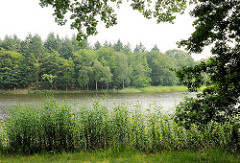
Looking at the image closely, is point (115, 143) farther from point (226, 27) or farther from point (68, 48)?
point (68, 48)

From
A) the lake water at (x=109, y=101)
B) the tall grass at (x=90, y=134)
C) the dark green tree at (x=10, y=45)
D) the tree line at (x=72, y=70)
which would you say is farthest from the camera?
the dark green tree at (x=10, y=45)

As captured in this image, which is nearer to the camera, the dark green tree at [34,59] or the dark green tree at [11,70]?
the dark green tree at [11,70]

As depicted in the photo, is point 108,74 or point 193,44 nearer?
point 193,44

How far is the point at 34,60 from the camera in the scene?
51.7m

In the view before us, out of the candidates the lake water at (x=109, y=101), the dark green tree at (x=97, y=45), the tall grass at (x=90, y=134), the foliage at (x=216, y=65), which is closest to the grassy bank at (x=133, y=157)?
the tall grass at (x=90, y=134)

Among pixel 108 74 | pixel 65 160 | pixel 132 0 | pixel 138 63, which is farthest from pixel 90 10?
pixel 138 63

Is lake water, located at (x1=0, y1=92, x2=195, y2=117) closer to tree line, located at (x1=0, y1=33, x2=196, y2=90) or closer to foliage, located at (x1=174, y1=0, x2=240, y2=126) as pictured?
foliage, located at (x1=174, y1=0, x2=240, y2=126)

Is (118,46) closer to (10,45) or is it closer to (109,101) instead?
(10,45)

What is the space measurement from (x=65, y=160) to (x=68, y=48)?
204 feet

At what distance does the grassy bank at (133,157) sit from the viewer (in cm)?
467

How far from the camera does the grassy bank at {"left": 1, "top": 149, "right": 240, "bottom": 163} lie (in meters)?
4.67

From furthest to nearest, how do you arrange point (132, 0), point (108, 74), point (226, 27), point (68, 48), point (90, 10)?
point (68, 48) → point (108, 74) → point (132, 0) → point (90, 10) → point (226, 27)

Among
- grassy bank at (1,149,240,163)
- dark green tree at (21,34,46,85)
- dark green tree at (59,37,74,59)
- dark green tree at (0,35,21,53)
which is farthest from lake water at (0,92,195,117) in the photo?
dark green tree at (0,35,21,53)

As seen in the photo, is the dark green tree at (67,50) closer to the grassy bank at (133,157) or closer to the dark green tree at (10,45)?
the dark green tree at (10,45)
